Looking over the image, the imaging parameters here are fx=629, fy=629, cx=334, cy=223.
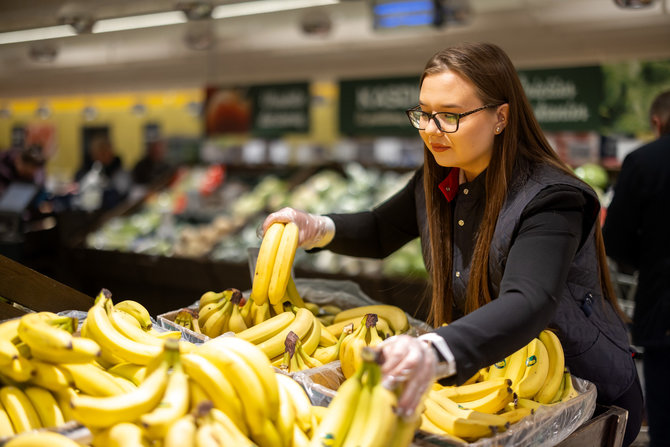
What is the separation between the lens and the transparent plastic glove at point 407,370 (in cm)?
126

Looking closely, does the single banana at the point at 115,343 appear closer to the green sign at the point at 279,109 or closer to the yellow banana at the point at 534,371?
the yellow banana at the point at 534,371

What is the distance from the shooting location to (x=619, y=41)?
7.19 metres

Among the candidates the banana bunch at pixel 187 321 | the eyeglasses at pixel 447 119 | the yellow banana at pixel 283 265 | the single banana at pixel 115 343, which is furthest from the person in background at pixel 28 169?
the eyeglasses at pixel 447 119

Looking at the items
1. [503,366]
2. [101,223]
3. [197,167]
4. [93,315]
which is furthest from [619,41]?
[93,315]

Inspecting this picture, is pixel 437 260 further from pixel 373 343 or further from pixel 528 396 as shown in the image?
pixel 528 396

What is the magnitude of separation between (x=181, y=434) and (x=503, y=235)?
43.5 inches

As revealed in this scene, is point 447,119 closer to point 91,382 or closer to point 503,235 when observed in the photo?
point 503,235

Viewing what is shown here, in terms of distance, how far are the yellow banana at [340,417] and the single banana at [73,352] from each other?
53cm

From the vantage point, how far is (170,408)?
4.01ft

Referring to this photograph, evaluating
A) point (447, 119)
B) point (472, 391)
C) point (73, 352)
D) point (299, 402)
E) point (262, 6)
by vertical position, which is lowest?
point (472, 391)

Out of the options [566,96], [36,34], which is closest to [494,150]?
[566,96]

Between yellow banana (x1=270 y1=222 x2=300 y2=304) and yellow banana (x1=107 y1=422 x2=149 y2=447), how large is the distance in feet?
2.98

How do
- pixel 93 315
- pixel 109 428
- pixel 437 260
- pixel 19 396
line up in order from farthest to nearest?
1. pixel 437 260
2. pixel 93 315
3. pixel 19 396
4. pixel 109 428

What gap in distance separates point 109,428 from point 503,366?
1117 millimetres
